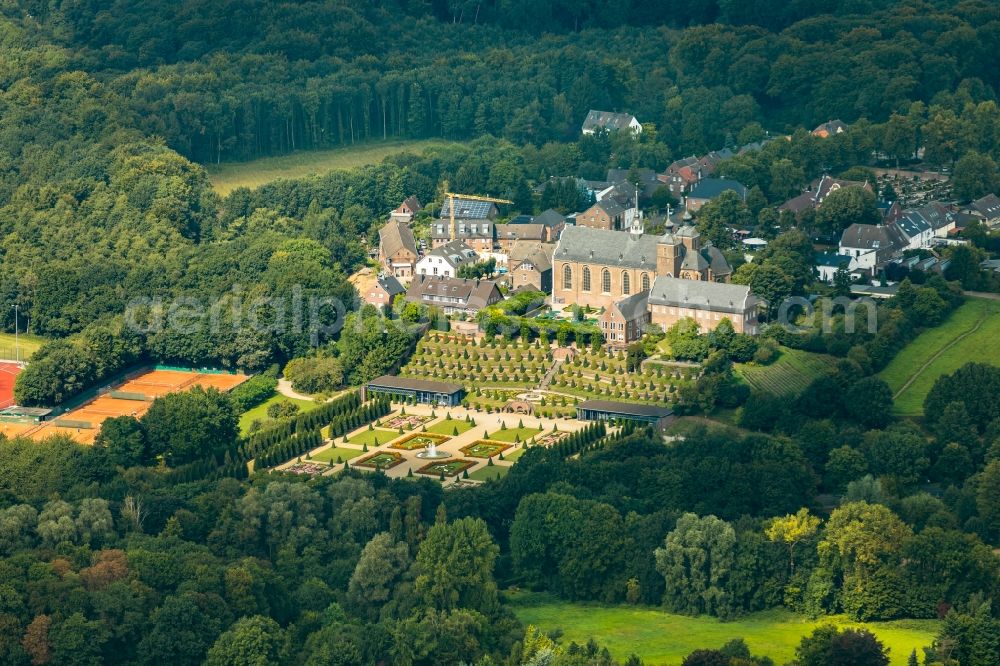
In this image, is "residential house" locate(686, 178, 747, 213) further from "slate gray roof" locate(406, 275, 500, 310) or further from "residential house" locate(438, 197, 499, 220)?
"slate gray roof" locate(406, 275, 500, 310)

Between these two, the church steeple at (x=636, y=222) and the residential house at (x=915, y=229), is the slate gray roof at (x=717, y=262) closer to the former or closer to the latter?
the church steeple at (x=636, y=222)

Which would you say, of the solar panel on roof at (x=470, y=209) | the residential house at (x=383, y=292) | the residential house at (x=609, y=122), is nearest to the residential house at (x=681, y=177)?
the residential house at (x=609, y=122)

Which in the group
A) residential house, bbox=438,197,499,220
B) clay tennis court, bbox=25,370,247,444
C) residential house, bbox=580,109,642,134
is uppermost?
residential house, bbox=580,109,642,134

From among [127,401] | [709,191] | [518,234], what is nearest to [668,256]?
[518,234]

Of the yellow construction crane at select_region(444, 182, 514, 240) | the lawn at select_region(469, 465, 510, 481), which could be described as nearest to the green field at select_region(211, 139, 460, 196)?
the yellow construction crane at select_region(444, 182, 514, 240)

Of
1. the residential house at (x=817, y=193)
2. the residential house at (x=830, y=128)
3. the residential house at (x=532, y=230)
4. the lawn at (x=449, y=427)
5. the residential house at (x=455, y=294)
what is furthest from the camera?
the residential house at (x=830, y=128)

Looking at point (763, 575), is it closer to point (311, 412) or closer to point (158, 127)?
point (311, 412)
